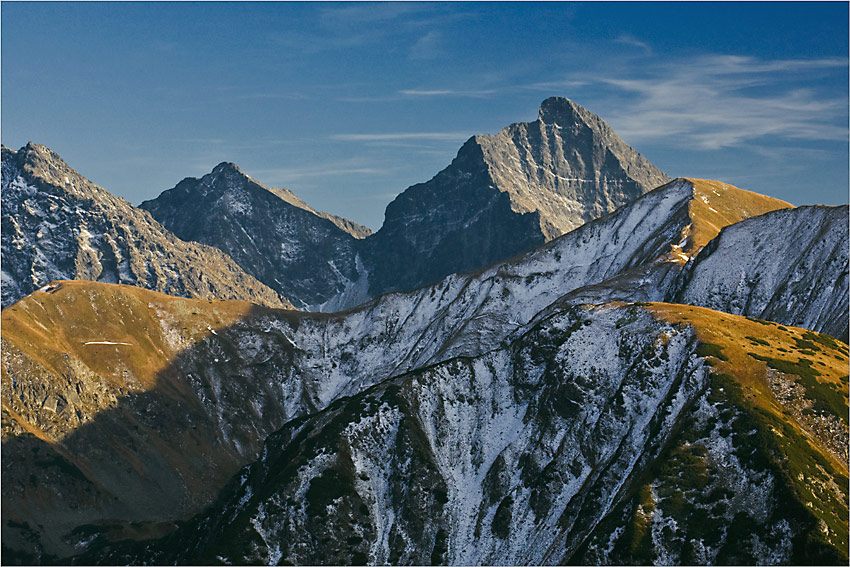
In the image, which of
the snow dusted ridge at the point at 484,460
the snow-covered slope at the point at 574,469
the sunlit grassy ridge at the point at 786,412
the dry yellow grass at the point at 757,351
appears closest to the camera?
the sunlit grassy ridge at the point at 786,412

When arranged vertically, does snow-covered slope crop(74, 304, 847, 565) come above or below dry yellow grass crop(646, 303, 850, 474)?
below

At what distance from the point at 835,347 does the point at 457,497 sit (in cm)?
6729

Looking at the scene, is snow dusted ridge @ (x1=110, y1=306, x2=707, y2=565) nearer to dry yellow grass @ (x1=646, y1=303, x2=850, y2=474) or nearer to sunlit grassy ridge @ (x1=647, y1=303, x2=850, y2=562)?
dry yellow grass @ (x1=646, y1=303, x2=850, y2=474)

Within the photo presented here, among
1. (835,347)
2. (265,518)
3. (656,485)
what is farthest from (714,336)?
(265,518)

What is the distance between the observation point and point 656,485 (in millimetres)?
138625

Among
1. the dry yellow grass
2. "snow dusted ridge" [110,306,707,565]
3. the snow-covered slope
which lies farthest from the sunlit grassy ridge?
"snow dusted ridge" [110,306,707,565]

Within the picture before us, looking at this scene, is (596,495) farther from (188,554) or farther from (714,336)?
(188,554)

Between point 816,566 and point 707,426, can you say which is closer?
point 816,566

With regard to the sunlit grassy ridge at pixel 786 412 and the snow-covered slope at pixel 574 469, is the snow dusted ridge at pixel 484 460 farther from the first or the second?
the sunlit grassy ridge at pixel 786 412

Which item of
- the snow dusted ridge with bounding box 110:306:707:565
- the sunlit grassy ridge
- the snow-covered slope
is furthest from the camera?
the snow dusted ridge with bounding box 110:306:707:565

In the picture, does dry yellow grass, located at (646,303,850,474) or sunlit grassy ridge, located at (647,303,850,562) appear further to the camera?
dry yellow grass, located at (646,303,850,474)

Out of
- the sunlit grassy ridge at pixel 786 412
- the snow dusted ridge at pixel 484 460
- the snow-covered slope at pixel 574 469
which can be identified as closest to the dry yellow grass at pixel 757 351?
the sunlit grassy ridge at pixel 786 412

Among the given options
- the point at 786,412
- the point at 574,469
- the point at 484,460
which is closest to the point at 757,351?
the point at 786,412

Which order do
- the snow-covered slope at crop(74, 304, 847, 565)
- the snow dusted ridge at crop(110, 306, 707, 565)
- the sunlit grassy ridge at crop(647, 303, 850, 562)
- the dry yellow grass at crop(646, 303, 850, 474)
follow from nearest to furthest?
1. the sunlit grassy ridge at crop(647, 303, 850, 562)
2. the snow-covered slope at crop(74, 304, 847, 565)
3. the dry yellow grass at crop(646, 303, 850, 474)
4. the snow dusted ridge at crop(110, 306, 707, 565)
